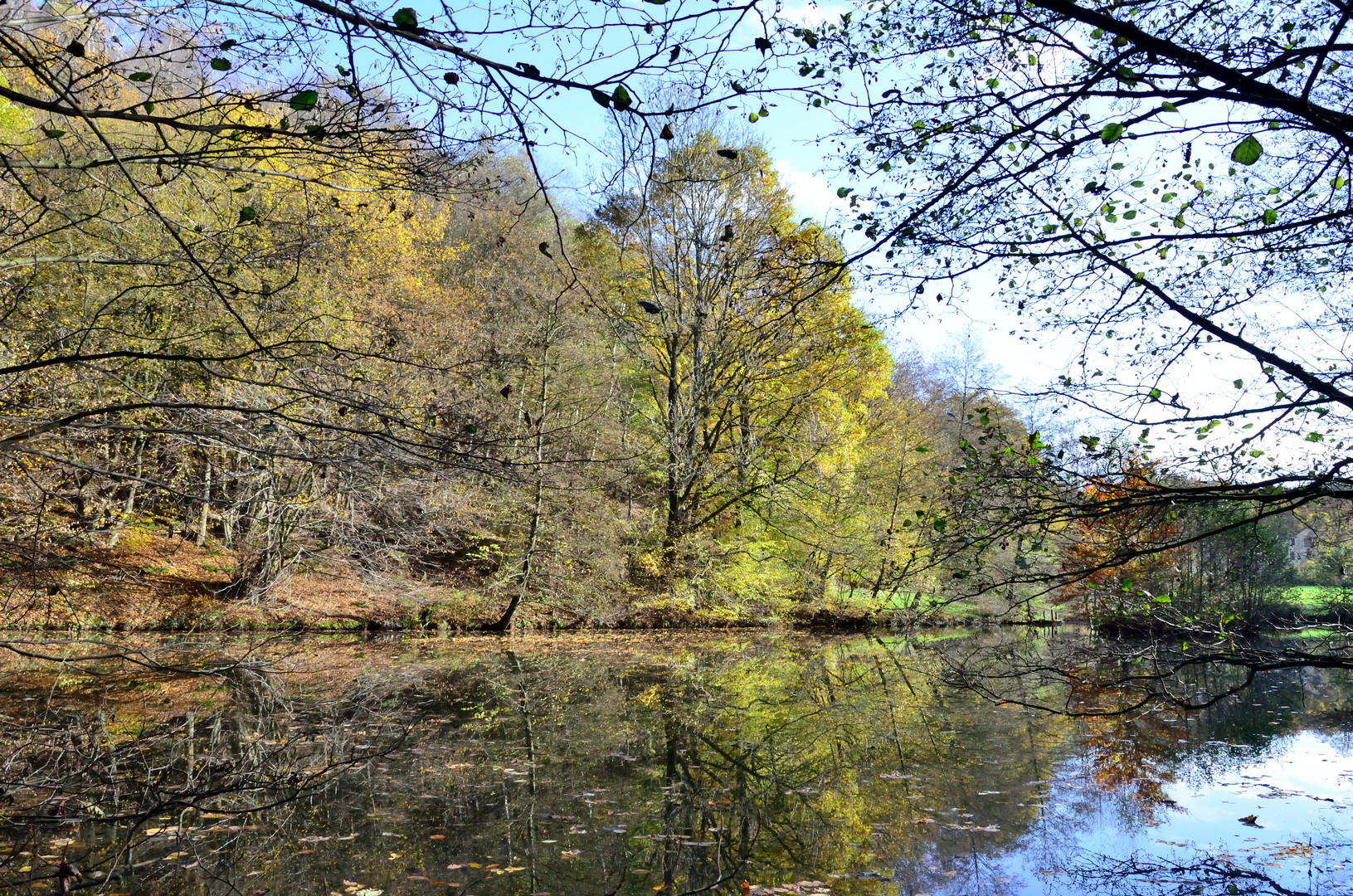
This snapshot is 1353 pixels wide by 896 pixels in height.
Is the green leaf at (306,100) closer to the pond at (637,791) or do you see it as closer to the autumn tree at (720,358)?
the pond at (637,791)

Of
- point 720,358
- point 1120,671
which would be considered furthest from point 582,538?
point 1120,671

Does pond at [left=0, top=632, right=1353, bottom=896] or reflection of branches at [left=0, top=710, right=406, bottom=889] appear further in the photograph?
pond at [left=0, top=632, right=1353, bottom=896]

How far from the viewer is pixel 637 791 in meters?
6.29

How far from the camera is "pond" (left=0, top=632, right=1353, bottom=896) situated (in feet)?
15.3

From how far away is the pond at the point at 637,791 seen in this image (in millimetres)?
4676

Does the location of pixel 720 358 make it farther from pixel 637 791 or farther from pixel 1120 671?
pixel 637 791

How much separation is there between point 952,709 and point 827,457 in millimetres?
8133

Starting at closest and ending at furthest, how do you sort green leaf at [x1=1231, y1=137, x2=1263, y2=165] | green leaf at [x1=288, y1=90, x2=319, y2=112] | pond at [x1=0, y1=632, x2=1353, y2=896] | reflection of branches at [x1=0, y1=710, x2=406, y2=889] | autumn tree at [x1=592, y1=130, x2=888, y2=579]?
green leaf at [x1=288, y1=90, x2=319, y2=112], green leaf at [x1=1231, y1=137, x2=1263, y2=165], reflection of branches at [x1=0, y1=710, x2=406, y2=889], pond at [x1=0, y1=632, x2=1353, y2=896], autumn tree at [x1=592, y1=130, x2=888, y2=579]

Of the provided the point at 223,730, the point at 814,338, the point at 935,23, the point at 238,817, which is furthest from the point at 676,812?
the point at 814,338

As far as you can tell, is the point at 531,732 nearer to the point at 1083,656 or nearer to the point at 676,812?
the point at 676,812

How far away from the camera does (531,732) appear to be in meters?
8.16

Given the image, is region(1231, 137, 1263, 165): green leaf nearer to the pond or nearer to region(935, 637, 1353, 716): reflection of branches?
region(935, 637, 1353, 716): reflection of branches

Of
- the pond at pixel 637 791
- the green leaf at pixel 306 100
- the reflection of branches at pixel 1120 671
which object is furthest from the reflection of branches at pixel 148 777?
the reflection of branches at pixel 1120 671

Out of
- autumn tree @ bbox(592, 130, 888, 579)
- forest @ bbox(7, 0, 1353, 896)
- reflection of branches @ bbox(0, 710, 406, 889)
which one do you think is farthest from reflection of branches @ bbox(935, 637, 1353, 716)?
autumn tree @ bbox(592, 130, 888, 579)
